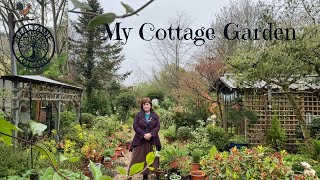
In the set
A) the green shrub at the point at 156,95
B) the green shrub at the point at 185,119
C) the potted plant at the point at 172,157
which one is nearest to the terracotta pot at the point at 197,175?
the potted plant at the point at 172,157

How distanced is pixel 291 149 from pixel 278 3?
4771 mm

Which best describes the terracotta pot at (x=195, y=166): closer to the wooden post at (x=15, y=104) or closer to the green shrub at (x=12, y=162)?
the green shrub at (x=12, y=162)

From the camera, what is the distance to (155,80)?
25734 millimetres

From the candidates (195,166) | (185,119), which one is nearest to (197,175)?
(195,166)

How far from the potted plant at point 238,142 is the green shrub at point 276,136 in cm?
67

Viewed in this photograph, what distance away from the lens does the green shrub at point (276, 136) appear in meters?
9.07

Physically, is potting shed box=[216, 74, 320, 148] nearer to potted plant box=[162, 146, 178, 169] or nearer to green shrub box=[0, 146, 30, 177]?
potted plant box=[162, 146, 178, 169]

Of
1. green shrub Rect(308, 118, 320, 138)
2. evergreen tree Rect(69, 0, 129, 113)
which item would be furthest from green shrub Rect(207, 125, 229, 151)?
evergreen tree Rect(69, 0, 129, 113)

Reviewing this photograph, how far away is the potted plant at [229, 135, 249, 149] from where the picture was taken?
9266 millimetres

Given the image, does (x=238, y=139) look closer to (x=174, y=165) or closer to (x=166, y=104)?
(x=174, y=165)

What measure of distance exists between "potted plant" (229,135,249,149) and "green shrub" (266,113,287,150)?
2.20 ft

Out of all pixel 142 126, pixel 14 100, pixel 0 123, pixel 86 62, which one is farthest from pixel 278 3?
pixel 86 62

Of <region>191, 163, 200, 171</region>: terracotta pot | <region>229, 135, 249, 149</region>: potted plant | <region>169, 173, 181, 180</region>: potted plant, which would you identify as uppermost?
<region>229, 135, 249, 149</region>: potted plant

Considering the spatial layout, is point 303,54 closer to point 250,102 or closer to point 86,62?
point 250,102
